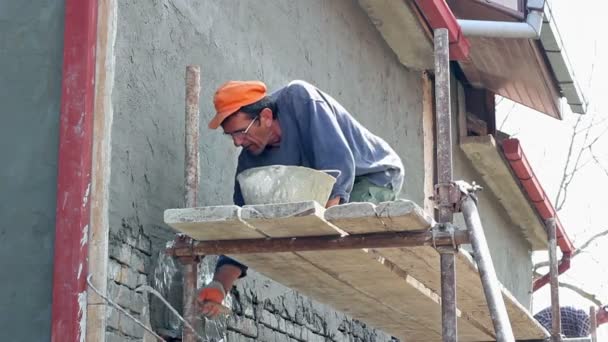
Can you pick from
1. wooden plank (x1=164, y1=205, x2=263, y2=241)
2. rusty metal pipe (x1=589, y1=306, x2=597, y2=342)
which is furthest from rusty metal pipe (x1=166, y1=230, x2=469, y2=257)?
rusty metal pipe (x1=589, y1=306, x2=597, y2=342)

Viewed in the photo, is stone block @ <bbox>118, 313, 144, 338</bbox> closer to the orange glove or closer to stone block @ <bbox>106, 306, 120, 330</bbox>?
stone block @ <bbox>106, 306, 120, 330</bbox>

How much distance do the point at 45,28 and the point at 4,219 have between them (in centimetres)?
81

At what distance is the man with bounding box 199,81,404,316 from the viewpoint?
5023mm

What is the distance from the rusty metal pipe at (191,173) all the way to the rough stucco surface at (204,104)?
0.59 ft

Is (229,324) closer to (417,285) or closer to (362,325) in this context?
(417,285)

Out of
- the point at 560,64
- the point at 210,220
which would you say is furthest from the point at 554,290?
the point at 210,220

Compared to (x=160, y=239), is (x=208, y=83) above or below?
above

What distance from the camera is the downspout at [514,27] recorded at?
27.9 ft

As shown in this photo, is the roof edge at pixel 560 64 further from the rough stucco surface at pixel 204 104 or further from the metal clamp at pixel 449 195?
the metal clamp at pixel 449 195

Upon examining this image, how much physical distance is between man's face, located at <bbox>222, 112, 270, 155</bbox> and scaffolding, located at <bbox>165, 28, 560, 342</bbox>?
0.16 m

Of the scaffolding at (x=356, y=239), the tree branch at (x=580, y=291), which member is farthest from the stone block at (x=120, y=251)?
the tree branch at (x=580, y=291)

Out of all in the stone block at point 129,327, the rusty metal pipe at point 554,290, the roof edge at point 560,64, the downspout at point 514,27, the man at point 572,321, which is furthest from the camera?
the man at point 572,321

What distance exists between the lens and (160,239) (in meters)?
5.23

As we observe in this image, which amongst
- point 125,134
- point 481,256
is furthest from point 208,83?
point 481,256
